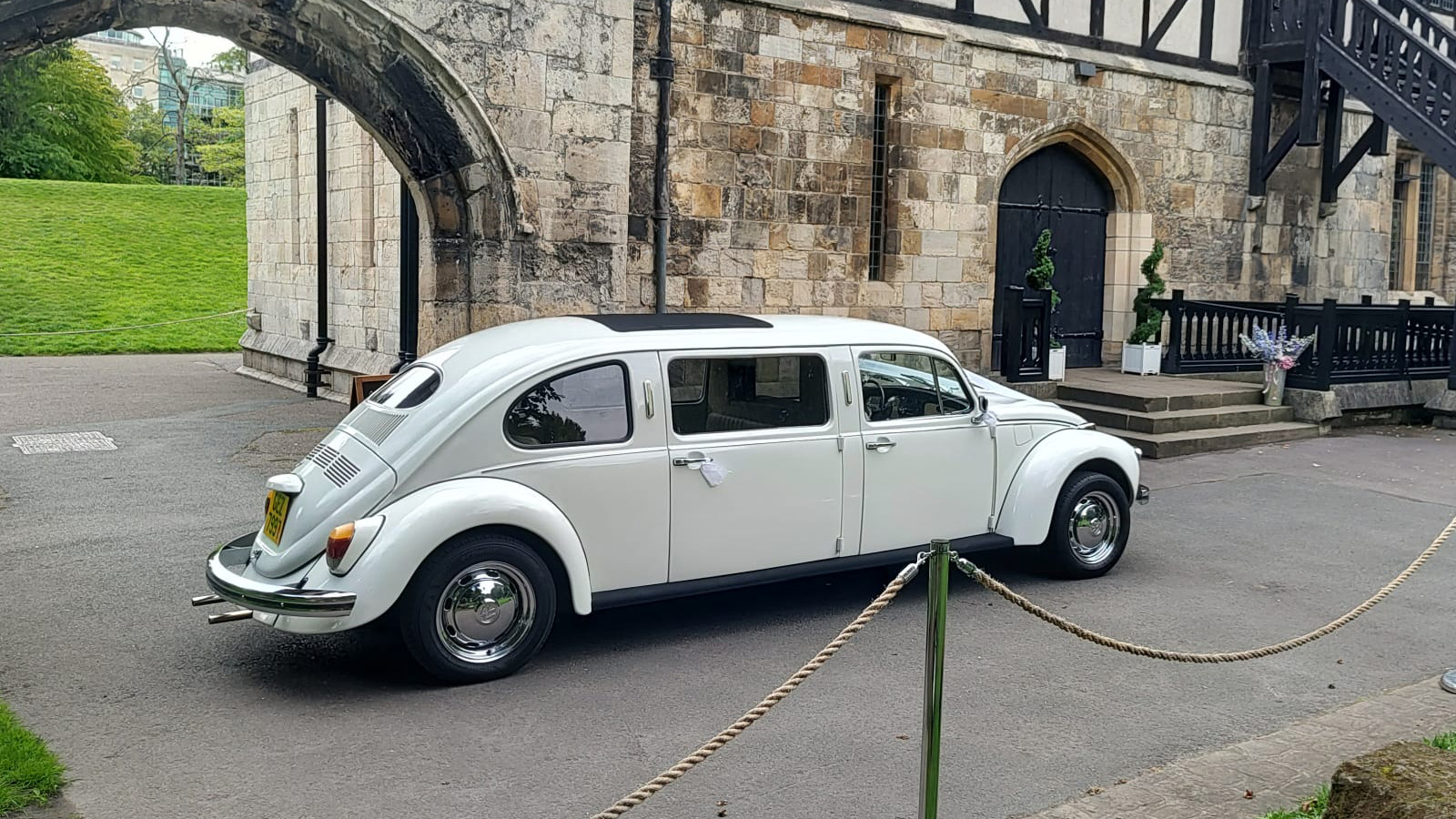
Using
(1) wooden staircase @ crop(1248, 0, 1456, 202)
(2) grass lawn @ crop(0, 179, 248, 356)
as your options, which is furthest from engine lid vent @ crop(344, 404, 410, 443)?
(2) grass lawn @ crop(0, 179, 248, 356)

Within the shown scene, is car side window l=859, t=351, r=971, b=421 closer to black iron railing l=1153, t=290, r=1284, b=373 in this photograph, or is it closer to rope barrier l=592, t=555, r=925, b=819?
rope barrier l=592, t=555, r=925, b=819

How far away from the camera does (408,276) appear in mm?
14219

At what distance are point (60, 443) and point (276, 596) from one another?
26.6ft

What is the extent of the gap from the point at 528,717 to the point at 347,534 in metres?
1.07

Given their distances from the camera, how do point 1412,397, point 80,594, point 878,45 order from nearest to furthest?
point 80,594 → point 878,45 → point 1412,397

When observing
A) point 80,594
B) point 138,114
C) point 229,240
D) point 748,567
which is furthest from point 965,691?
point 138,114

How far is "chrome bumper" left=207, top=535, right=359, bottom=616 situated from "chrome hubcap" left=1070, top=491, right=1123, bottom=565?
4.20 metres

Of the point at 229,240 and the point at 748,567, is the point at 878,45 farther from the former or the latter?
the point at 229,240

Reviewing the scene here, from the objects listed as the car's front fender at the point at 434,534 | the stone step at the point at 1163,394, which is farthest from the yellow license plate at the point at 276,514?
the stone step at the point at 1163,394

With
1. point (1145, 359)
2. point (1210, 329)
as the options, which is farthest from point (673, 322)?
point (1210, 329)

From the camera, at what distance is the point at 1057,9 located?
1552cm

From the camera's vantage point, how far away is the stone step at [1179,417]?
12.7 metres

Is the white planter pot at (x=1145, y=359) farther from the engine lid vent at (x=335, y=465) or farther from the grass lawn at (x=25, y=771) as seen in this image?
the grass lawn at (x=25, y=771)

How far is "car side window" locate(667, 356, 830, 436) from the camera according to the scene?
6.16 meters
